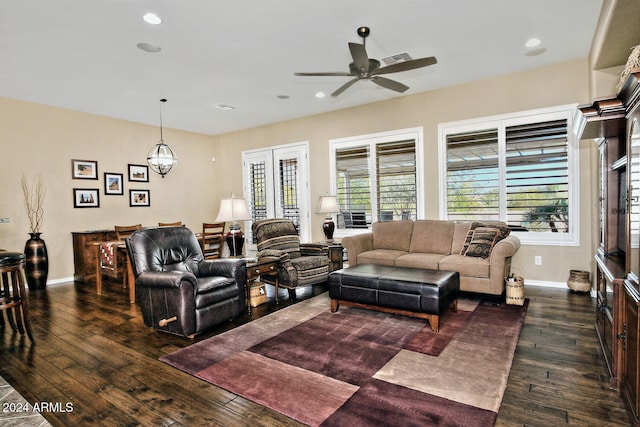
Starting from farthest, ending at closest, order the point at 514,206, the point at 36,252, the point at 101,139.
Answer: the point at 101,139
the point at 36,252
the point at 514,206

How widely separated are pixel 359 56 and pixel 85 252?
214 inches

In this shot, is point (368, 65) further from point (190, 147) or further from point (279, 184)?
point (190, 147)

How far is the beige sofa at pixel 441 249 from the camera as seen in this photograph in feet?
13.2

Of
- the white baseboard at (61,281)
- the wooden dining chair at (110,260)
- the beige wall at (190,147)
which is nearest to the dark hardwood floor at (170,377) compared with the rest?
the wooden dining chair at (110,260)

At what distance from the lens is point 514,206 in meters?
4.98

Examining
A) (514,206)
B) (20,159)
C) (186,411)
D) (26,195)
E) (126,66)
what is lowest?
(186,411)

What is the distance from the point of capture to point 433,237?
16.5ft

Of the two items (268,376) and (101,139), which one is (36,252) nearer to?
(101,139)

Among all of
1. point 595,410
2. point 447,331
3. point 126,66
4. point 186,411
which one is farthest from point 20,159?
point 595,410

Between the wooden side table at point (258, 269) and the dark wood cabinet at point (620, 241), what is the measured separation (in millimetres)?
3228

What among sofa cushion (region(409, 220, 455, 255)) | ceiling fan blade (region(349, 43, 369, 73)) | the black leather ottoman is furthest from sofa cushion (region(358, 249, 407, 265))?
ceiling fan blade (region(349, 43, 369, 73))

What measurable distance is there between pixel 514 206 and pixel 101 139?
712 centimetres

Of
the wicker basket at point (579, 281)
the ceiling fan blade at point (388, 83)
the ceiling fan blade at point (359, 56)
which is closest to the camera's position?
the ceiling fan blade at point (359, 56)

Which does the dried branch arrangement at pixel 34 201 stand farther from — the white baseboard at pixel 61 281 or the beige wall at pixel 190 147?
the white baseboard at pixel 61 281
